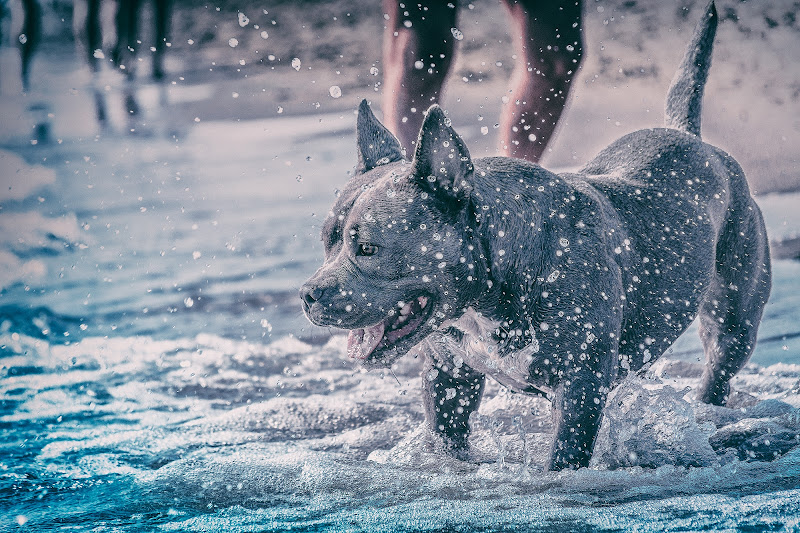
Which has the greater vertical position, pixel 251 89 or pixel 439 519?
pixel 251 89

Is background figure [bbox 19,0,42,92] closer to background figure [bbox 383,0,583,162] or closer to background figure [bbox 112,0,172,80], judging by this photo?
background figure [bbox 112,0,172,80]

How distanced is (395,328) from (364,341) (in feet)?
0.26

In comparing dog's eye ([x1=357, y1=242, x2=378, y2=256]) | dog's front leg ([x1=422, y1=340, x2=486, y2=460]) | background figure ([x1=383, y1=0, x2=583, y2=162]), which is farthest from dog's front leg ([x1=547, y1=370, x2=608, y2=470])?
background figure ([x1=383, y1=0, x2=583, y2=162])

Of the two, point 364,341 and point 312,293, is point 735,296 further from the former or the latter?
point 312,293

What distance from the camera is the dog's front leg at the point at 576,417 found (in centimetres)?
184

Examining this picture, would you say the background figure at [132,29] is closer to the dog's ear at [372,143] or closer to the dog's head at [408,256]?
the dog's ear at [372,143]

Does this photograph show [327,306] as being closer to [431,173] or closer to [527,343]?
[431,173]

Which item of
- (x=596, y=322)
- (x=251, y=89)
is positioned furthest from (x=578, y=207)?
(x=251, y=89)

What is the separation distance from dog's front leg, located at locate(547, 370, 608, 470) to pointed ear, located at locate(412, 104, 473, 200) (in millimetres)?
513

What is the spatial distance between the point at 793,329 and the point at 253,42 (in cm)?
332

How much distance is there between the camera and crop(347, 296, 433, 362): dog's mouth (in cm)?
178

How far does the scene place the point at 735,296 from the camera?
2396 mm

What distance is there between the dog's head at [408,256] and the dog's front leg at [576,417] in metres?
0.32

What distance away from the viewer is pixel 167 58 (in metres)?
4.95
